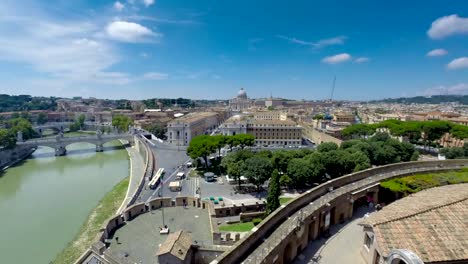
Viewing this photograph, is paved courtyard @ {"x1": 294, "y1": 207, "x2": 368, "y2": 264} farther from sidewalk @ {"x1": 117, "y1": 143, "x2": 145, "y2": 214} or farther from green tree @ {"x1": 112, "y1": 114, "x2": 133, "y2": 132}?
green tree @ {"x1": 112, "y1": 114, "x2": 133, "y2": 132}

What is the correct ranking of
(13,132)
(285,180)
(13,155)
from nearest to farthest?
1. (285,180)
2. (13,155)
3. (13,132)

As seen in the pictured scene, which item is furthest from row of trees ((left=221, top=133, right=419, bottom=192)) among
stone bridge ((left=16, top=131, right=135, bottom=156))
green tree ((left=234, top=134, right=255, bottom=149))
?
stone bridge ((left=16, top=131, right=135, bottom=156))

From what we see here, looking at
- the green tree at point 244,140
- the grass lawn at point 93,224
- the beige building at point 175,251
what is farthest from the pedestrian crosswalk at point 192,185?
the beige building at point 175,251

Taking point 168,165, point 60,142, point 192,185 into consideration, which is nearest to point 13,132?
point 60,142

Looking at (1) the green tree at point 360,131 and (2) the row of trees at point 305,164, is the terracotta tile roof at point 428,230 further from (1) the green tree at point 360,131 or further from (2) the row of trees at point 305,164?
(1) the green tree at point 360,131

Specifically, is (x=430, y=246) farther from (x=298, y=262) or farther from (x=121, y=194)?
(x=121, y=194)

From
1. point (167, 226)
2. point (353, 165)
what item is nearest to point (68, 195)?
point (167, 226)

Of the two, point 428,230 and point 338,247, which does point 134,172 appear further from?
point 428,230
